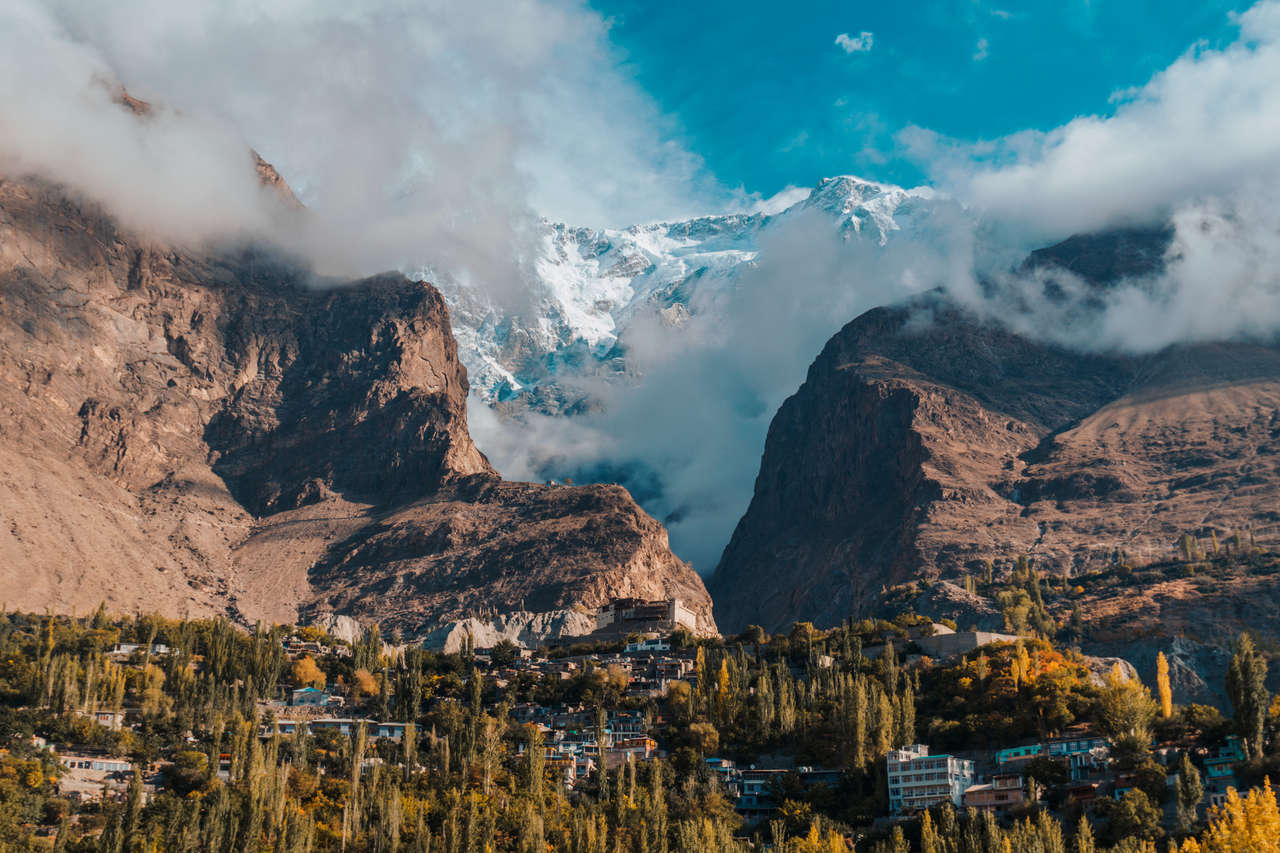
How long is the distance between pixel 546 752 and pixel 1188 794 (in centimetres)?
4946

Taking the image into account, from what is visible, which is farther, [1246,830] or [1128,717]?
[1128,717]

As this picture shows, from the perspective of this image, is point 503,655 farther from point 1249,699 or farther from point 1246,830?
point 1246,830

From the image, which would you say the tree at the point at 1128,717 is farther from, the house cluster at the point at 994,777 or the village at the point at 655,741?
the house cluster at the point at 994,777

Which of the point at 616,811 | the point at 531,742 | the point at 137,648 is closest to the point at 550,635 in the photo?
the point at 137,648

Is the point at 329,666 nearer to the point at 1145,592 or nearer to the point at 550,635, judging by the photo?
the point at 550,635

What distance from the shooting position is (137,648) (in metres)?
144

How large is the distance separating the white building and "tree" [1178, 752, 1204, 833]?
1554cm

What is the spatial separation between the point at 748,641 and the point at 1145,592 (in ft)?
217

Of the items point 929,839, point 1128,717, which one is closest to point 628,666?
point 1128,717

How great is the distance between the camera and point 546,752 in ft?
393

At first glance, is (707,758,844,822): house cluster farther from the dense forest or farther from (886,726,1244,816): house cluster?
(886,726,1244,816): house cluster

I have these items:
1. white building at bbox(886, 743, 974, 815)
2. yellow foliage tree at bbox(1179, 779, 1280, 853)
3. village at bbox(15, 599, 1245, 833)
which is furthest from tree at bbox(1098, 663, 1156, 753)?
yellow foliage tree at bbox(1179, 779, 1280, 853)

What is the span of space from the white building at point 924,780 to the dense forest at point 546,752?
4.10 feet

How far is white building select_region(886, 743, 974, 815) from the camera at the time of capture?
341 ft
